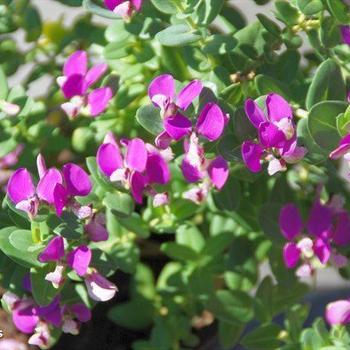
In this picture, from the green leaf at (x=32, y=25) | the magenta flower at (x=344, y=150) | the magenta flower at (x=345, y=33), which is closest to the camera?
the magenta flower at (x=344, y=150)

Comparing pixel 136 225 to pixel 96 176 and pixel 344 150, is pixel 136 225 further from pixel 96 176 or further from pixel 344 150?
pixel 344 150

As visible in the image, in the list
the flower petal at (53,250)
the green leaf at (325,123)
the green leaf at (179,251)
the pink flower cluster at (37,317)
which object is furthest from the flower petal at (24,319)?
the green leaf at (325,123)

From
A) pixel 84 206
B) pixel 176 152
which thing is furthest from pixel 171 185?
pixel 84 206

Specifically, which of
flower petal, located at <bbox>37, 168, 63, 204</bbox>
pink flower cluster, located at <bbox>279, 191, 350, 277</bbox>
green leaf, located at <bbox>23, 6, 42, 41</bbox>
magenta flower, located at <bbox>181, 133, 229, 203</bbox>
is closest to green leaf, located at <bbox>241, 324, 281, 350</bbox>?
pink flower cluster, located at <bbox>279, 191, 350, 277</bbox>

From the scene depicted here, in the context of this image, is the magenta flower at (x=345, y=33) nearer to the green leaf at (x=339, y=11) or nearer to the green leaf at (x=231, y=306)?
the green leaf at (x=339, y=11)

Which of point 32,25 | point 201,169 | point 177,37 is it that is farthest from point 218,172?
point 32,25

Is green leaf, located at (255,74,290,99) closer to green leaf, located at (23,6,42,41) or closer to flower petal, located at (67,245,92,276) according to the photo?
flower petal, located at (67,245,92,276)

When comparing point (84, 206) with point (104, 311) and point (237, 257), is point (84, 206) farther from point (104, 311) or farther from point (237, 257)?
point (104, 311)
